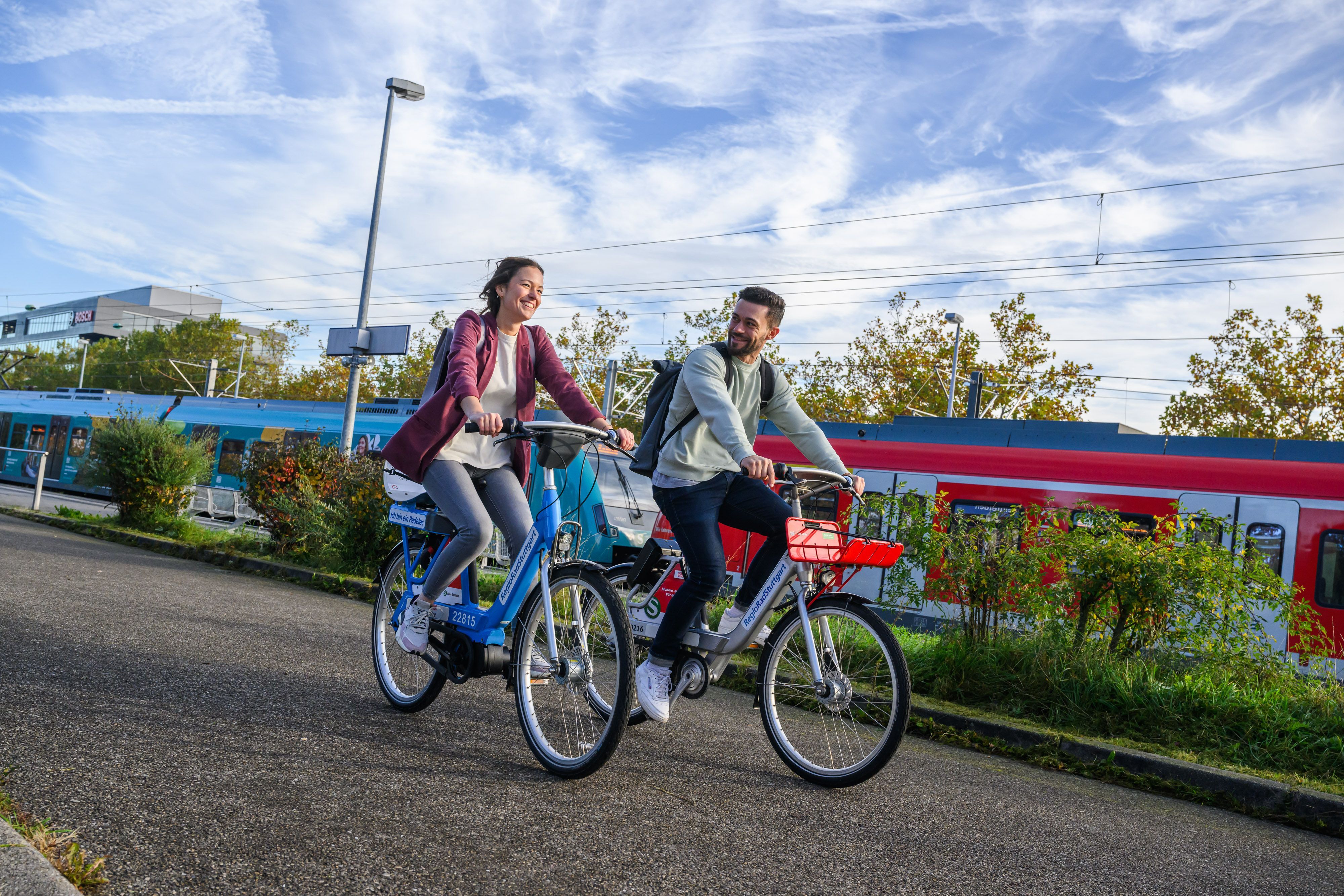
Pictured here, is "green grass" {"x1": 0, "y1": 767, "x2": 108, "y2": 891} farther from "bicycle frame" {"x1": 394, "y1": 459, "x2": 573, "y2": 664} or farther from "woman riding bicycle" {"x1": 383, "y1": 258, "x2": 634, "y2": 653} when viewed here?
"woman riding bicycle" {"x1": 383, "y1": 258, "x2": 634, "y2": 653}

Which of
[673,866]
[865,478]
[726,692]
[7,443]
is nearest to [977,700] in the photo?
[726,692]

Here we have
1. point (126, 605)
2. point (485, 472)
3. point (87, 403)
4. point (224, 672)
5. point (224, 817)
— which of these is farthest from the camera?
point (87, 403)

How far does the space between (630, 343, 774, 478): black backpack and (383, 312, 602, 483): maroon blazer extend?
0.76 ft

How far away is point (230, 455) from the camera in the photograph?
25.0 metres

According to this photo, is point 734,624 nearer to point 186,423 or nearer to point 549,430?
point 549,430

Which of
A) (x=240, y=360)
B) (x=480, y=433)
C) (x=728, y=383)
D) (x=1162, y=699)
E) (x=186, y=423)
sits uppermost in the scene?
(x=240, y=360)

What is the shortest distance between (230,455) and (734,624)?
2362 cm

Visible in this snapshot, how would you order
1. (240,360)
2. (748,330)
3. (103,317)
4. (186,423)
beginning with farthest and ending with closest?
(103,317) → (240,360) → (186,423) → (748,330)

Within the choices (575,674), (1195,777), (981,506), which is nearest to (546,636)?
(575,674)

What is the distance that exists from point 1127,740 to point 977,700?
931 mm

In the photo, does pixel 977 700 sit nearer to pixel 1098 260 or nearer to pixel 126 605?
pixel 126 605

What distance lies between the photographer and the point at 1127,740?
518 cm

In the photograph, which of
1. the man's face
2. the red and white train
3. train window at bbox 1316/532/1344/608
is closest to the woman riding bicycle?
the man's face

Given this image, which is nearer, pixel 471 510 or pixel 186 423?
pixel 471 510
